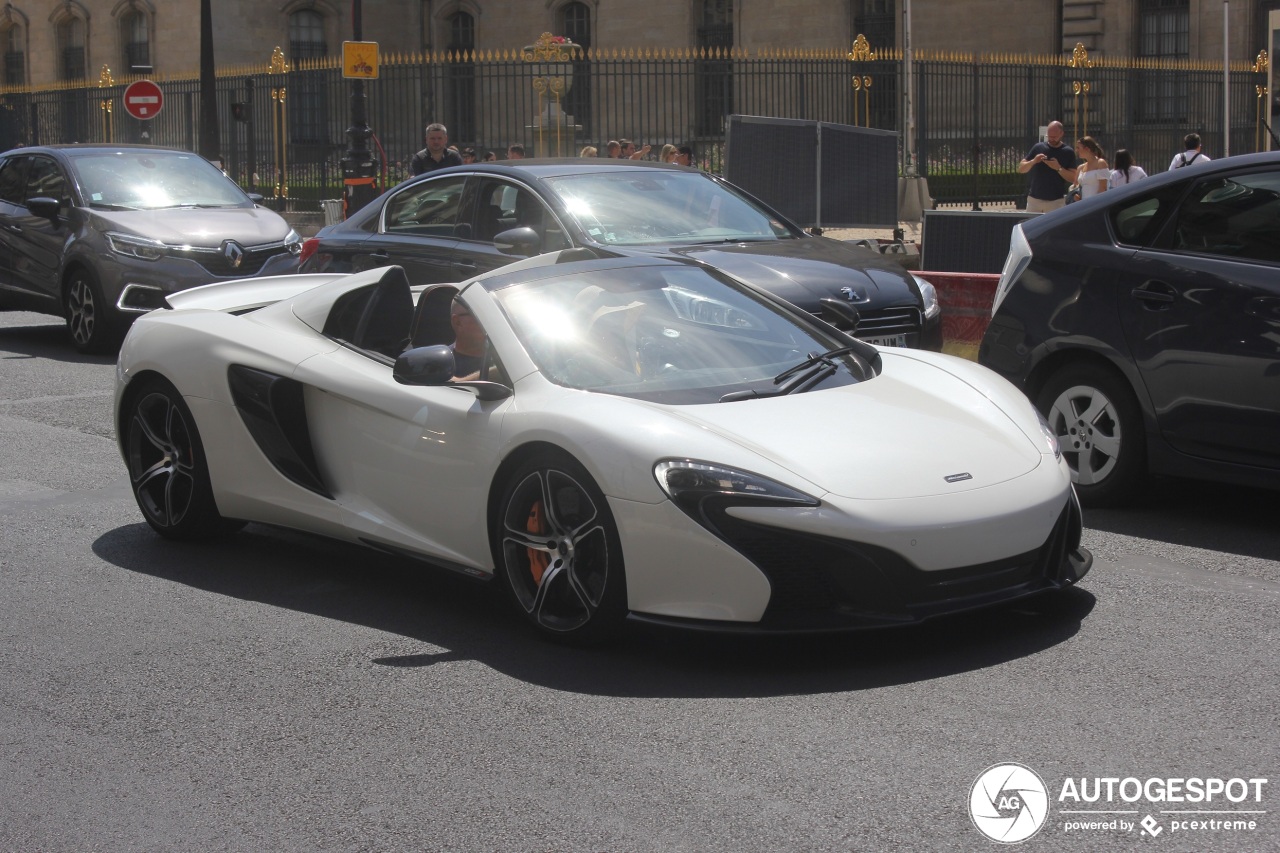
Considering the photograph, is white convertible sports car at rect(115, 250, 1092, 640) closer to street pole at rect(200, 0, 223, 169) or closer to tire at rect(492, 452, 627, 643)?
tire at rect(492, 452, 627, 643)

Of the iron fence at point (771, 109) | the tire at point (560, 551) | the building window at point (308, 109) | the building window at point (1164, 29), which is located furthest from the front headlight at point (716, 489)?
the building window at point (1164, 29)

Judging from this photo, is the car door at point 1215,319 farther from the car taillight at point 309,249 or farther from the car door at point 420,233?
the car taillight at point 309,249

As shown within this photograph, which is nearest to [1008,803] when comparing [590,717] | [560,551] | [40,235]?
[590,717]

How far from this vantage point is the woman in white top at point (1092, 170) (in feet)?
59.5

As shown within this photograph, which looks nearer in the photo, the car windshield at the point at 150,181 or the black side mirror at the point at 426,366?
the black side mirror at the point at 426,366

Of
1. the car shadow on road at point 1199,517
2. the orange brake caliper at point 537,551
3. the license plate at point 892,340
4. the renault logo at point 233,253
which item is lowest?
the car shadow on road at point 1199,517

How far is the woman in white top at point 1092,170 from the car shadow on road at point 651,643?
13.4 m

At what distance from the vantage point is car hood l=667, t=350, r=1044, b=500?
4.79 m

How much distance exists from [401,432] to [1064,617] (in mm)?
2311

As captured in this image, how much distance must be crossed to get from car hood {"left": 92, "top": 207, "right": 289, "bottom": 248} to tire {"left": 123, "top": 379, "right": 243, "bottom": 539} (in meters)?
7.06

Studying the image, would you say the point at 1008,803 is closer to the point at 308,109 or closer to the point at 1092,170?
the point at 1092,170

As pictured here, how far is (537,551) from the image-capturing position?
5176mm

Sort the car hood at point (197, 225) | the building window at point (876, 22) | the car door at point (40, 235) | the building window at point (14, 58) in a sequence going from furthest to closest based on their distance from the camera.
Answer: the building window at point (14, 58) → the building window at point (876, 22) → the car door at point (40, 235) → the car hood at point (197, 225)

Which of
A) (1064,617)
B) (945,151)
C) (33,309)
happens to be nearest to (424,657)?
(1064,617)
